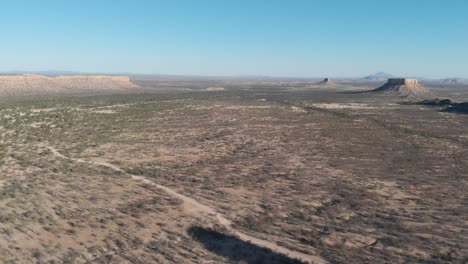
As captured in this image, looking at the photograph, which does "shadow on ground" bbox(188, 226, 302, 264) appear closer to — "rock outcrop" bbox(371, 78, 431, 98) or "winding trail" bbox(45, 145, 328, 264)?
"winding trail" bbox(45, 145, 328, 264)

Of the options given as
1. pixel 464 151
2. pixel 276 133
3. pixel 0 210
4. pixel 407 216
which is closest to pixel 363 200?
pixel 407 216

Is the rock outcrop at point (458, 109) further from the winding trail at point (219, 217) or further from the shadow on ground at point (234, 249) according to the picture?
the shadow on ground at point (234, 249)

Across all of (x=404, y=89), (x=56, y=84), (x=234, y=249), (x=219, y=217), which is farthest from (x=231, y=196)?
(x=56, y=84)

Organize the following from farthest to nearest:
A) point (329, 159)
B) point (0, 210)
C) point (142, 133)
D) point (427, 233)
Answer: point (142, 133)
point (329, 159)
point (0, 210)
point (427, 233)

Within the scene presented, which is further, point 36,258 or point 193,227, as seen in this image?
point 193,227

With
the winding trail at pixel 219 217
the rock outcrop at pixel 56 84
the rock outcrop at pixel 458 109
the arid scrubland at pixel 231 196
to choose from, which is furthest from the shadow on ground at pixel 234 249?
the rock outcrop at pixel 56 84

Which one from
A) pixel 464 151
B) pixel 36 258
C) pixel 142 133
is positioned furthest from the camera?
pixel 142 133

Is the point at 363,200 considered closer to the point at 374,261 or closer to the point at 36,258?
the point at 374,261
